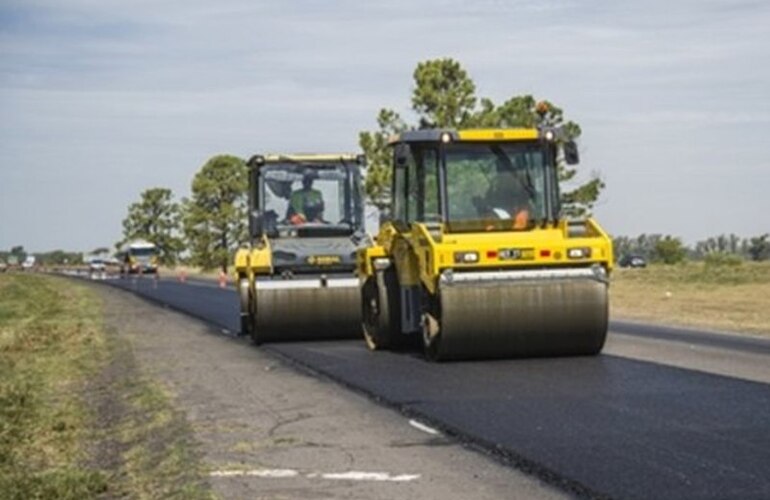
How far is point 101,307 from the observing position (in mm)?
38500

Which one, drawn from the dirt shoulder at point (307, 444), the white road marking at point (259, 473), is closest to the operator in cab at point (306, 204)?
the dirt shoulder at point (307, 444)

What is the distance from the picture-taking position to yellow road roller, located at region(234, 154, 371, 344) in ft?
67.2

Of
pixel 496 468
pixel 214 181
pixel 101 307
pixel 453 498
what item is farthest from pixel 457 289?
pixel 214 181

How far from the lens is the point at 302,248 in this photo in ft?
68.0

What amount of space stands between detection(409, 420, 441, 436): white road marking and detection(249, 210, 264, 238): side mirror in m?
10.8

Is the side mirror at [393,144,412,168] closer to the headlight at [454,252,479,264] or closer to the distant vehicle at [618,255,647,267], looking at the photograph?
the headlight at [454,252,479,264]

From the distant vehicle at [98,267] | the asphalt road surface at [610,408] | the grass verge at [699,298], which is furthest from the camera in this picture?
the distant vehicle at [98,267]

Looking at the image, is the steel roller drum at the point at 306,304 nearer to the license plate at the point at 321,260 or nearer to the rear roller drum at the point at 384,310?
the license plate at the point at 321,260

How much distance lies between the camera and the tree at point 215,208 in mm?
87938

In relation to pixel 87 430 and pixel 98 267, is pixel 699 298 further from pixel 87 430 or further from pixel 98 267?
pixel 98 267

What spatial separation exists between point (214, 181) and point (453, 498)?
82358mm

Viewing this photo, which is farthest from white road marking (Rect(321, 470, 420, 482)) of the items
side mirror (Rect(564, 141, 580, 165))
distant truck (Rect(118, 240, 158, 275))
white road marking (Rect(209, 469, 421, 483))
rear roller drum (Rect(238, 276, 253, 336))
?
distant truck (Rect(118, 240, 158, 275))

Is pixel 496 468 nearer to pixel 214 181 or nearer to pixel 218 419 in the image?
pixel 218 419

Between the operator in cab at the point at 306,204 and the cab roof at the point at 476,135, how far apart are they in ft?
17.6
